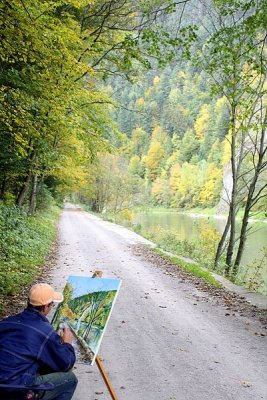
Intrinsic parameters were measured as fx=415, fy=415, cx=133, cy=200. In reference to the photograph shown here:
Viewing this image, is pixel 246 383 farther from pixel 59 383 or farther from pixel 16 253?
pixel 16 253

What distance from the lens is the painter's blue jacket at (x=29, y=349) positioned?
11.2ft

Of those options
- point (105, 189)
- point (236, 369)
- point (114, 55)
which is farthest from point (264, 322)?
point (105, 189)

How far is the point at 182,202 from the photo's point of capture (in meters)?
109

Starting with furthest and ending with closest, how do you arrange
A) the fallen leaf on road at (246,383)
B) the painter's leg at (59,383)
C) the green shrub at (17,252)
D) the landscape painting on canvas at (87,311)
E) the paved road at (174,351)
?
the green shrub at (17,252) → the fallen leaf on road at (246,383) → the paved road at (174,351) → the landscape painting on canvas at (87,311) → the painter's leg at (59,383)

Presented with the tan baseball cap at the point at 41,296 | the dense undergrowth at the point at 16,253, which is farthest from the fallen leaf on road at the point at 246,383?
the dense undergrowth at the point at 16,253

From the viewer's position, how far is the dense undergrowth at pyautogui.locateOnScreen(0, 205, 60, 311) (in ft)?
32.2

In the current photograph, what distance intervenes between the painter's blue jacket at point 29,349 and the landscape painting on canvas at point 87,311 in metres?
0.55

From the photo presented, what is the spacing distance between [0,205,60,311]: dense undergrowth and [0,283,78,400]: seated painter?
475 centimetres

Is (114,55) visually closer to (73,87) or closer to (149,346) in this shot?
(73,87)

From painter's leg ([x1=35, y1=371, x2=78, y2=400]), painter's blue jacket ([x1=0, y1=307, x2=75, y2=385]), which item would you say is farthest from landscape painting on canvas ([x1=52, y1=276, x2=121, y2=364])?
painter's blue jacket ([x1=0, y1=307, x2=75, y2=385])

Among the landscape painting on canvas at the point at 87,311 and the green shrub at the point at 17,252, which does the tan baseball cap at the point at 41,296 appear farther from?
the green shrub at the point at 17,252

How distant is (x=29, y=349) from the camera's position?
3.46 metres

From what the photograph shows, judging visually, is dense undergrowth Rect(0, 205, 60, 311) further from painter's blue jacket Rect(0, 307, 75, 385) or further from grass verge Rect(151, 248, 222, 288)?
grass verge Rect(151, 248, 222, 288)

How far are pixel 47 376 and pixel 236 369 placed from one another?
3424mm
